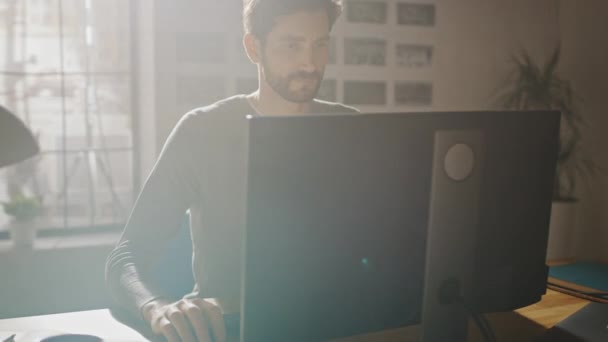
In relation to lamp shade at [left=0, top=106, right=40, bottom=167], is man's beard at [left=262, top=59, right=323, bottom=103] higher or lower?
higher

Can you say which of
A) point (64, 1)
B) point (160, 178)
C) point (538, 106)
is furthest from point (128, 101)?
point (538, 106)

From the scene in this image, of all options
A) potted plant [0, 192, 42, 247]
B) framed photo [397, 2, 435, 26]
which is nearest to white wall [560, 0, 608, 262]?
framed photo [397, 2, 435, 26]

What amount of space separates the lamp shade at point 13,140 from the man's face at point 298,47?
0.67 meters

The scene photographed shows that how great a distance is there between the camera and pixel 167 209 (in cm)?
134

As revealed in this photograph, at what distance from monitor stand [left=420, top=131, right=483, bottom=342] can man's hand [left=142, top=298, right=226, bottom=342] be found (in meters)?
0.30

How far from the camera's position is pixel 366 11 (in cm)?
372

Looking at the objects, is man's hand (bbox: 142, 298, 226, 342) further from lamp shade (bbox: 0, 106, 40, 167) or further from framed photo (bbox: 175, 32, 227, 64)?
framed photo (bbox: 175, 32, 227, 64)

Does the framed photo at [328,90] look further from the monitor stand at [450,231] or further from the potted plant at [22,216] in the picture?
the monitor stand at [450,231]

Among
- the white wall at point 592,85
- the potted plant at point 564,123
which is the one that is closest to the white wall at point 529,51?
the white wall at point 592,85

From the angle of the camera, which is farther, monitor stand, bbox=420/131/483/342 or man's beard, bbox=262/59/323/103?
man's beard, bbox=262/59/323/103

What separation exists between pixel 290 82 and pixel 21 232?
2667mm

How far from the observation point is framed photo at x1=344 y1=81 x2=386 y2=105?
3.76 meters

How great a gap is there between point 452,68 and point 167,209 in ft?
10.3

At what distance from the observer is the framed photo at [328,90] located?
12.1 ft
